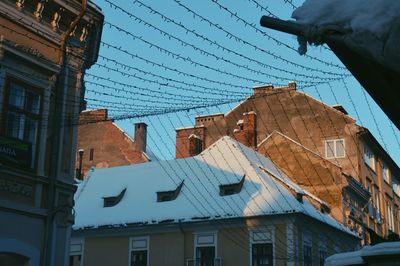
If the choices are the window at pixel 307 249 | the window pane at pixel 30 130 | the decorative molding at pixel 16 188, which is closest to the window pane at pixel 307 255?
the window at pixel 307 249

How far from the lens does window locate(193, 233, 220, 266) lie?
81.6 ft

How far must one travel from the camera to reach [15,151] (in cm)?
1194

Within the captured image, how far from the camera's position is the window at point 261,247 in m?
23.7

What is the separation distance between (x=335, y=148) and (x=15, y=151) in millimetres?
24431

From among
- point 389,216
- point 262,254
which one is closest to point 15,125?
point 262,254

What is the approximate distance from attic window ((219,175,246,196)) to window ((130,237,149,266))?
3.90m

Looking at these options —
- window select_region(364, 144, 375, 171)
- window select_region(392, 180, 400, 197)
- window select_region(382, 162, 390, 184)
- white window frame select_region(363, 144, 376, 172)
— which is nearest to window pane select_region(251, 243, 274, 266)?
white window frame select_region(363, 144, 376, 172)

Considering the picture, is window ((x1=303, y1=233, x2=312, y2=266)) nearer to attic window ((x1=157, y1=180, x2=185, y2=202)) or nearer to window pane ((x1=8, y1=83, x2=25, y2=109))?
attic window ((x1=157, y1=180, x2=185, y2=202))

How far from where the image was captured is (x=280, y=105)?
112 feet

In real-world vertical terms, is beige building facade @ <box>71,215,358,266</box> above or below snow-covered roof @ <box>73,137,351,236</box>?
below

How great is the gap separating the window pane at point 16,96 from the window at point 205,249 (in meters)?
14.0

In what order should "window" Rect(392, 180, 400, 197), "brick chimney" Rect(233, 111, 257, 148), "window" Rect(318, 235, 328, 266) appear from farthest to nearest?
1. "window" Rect(392, 180, 400, 197)
2. "brick chimney" Rect(233, 111, 257, 148)
3. "window" Rect(318, 235, 328, 266)

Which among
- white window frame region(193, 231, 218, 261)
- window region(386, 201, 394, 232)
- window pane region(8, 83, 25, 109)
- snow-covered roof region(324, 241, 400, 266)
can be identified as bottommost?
snow-covered roof region(324, 241, 400, 266)

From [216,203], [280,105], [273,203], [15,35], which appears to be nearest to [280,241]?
[273,203]
